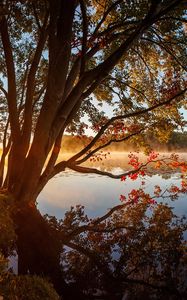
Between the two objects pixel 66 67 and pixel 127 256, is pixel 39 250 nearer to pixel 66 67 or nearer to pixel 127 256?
pixel 127 256

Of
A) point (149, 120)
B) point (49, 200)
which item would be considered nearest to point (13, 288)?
point (149, 120)

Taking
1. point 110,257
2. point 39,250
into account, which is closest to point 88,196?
point 110,257

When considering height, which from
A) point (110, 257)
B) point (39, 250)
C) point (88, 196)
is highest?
point (88, 196)

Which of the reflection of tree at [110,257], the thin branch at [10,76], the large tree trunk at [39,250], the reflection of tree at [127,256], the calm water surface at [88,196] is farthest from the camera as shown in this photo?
the calm water surface at [88,196]

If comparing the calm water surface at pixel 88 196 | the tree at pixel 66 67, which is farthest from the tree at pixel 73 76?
the calm water surface at pixel 88 196

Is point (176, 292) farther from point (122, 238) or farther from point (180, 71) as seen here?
point (180, 71)

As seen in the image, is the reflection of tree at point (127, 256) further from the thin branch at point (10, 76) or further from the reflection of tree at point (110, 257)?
the thin branch at point (10, 76)

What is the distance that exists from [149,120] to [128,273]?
7.31m

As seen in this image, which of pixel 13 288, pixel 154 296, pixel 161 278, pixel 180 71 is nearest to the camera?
pixel 13 288

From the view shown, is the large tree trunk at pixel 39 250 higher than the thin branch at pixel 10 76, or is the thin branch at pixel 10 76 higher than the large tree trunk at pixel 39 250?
the thin branch at pixel 10 76

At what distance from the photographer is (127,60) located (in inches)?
644

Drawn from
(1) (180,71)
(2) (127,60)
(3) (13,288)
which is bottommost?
(3) (13,288)

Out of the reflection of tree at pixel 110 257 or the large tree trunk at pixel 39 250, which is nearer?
the large tree trunk at pixel 39 250

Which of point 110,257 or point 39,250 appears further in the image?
point 110,257
